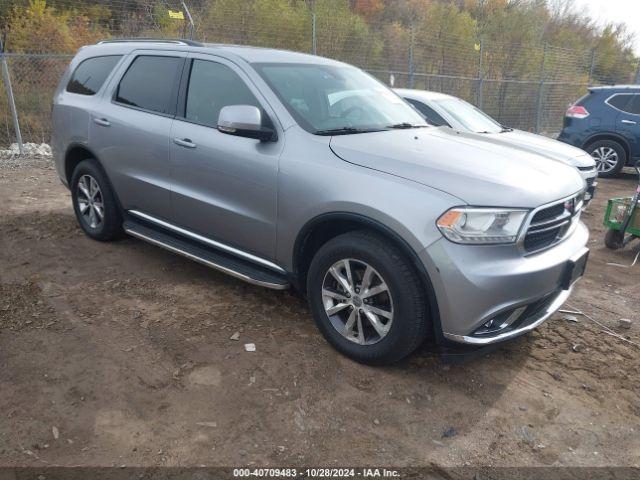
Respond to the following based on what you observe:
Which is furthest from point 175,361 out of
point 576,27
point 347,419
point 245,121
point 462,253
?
point 576,27

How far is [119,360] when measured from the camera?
3199 mm

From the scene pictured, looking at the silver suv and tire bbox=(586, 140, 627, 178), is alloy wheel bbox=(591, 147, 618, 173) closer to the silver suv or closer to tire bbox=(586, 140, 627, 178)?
tire bbox=(586, 140, 627, 178)

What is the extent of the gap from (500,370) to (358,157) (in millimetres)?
1589

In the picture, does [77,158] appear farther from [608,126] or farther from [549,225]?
[608,126]

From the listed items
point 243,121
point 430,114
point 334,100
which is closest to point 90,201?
point 243,121

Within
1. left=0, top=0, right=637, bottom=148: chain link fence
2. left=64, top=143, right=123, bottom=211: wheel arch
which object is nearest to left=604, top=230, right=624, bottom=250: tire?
left=64, top=143, right=123, bottom=211: wheel arch

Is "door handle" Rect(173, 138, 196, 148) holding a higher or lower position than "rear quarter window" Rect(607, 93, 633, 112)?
higher

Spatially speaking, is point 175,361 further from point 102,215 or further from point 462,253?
point 102,215

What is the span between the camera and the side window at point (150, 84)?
4.20 metres

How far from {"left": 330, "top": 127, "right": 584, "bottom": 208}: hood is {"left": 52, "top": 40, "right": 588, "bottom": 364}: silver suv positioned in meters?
0.01

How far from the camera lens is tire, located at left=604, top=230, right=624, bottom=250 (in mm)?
5703

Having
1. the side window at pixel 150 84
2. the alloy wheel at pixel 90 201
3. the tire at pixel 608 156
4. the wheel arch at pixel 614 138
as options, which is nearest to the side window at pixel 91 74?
the side window at pixel 150 84

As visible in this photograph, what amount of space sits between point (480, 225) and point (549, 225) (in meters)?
0.55

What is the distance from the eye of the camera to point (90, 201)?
16.6 feet
